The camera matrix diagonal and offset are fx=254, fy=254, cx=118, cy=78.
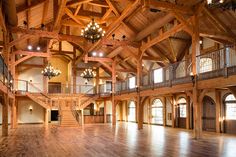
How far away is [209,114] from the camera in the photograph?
14891mm

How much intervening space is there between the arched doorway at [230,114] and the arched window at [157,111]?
633cm

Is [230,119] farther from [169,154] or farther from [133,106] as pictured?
[133,106]

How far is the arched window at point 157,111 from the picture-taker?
19656mm

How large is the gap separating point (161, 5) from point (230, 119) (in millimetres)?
7341

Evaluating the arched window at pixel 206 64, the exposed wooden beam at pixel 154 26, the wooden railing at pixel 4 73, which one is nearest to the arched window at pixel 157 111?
the arched window at pixel 206 64

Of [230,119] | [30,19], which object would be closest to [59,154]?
[230,119]

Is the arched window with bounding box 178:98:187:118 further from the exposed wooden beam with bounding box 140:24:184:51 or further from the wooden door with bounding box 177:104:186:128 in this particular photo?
the exposed wooden beam with bounding box 140:24:184:51

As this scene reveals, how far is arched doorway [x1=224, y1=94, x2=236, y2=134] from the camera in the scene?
43.6ft

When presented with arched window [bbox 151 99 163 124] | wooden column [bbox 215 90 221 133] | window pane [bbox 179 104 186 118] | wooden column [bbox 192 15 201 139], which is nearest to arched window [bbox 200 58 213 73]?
wooden column [bbox 215 90 221 133]

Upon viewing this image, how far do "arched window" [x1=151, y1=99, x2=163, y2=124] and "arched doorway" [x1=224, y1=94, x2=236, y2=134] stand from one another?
20.8 ft

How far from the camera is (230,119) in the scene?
1347cm

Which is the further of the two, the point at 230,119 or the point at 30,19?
the point at 30,19

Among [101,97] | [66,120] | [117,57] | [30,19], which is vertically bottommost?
[66,120]

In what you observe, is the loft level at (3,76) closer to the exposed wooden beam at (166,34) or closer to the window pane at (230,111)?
the exposed wooden beam at (166,34)
